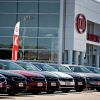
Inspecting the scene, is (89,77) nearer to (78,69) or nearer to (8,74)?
(78,69)

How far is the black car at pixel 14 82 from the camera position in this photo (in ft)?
65.5

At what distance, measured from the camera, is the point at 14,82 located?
65.9 feet

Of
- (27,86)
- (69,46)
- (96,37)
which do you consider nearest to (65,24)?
(69,46)

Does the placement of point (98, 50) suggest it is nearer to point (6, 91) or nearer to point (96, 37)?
point (96, 37)

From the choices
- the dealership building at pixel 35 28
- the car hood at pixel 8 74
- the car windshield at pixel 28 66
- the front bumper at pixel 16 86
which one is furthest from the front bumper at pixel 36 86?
the dealership building at pixel 35 28

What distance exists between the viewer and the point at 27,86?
840 inches

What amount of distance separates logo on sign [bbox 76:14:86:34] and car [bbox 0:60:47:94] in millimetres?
30512

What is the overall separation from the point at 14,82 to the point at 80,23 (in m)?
33.5

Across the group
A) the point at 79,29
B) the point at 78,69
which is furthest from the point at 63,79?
the point at 79,29

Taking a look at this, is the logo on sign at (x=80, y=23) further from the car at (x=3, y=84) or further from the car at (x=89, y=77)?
the car at (x=3, y=84)

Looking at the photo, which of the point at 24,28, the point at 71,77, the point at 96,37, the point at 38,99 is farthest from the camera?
the point at 96,37

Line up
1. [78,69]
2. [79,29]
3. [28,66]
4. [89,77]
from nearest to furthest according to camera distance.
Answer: [28,66] < [89,77] < [78,69] < [79,29]

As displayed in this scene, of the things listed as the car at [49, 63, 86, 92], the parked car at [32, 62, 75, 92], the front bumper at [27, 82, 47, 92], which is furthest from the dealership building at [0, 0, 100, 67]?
the front bumper at [27, 82, 47, 92]

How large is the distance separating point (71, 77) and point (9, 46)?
24793mm
